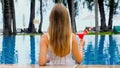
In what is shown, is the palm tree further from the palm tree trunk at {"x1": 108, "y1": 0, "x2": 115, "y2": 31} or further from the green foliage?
the green foliage

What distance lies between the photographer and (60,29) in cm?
216

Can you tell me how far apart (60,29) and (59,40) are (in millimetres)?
67

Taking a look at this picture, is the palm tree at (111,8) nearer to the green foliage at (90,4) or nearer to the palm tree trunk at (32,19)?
the green foliage at (90,4)

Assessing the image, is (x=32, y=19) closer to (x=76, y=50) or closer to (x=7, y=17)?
(x=7, y=17)

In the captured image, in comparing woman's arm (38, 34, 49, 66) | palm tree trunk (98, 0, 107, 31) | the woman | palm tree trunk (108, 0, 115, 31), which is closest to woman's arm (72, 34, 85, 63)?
the woman

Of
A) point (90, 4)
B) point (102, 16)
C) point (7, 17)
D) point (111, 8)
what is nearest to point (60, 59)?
point (7, 17)

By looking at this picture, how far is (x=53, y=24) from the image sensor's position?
2.17 meters

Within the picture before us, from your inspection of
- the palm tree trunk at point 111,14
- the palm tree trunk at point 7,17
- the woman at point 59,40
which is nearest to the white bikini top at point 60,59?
the woman at point 59,40

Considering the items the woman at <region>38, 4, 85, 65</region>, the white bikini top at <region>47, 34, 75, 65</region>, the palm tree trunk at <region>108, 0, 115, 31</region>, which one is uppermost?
the palm tree trunk at <region>108, 0, 115, 31</region>

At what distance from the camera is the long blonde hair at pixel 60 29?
216 centimetres

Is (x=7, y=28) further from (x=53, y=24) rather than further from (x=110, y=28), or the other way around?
(x=53, y=24)

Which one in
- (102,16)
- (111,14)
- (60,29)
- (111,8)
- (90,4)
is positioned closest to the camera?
(60,29)

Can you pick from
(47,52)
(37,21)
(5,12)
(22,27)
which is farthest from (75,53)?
(22,27)

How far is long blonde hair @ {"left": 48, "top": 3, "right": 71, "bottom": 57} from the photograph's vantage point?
2.16 meters
